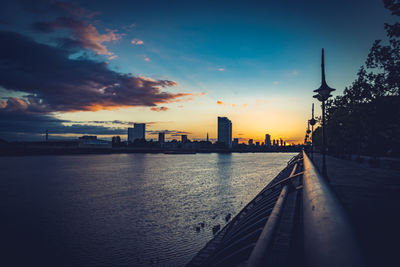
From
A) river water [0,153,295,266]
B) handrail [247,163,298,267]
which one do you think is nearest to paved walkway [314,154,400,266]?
handrail [247,163,298,267]

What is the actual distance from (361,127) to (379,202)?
3005 cm

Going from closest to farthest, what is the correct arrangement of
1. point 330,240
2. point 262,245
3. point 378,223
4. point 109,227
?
point 330,240, point 262,245, point 378,223, point 109,227

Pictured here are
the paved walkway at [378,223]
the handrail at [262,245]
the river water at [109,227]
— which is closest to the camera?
the handrail at [262,245]

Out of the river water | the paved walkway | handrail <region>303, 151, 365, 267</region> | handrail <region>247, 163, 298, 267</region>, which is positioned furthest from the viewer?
the river water

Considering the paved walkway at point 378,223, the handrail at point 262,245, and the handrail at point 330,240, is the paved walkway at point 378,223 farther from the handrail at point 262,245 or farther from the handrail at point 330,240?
the handrail at point 262,245

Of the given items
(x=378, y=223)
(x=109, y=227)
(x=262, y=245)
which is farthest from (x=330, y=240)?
(x=109, y=227)

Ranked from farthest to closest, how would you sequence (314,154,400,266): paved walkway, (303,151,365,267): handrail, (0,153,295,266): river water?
(0,153,295,266): river water, (314,154,400,266): paved walkway, (303,151,365,267): handrail

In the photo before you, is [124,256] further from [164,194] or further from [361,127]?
[361,127]

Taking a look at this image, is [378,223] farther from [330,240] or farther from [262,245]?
[330,240]

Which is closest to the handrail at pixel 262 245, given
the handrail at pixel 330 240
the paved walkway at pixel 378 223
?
the handrail at pixel 330 240

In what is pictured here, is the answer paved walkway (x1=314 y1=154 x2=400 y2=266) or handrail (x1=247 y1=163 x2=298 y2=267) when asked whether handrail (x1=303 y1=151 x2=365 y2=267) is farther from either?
handrail (x1=247 y1=163 x2=298 y2=267)

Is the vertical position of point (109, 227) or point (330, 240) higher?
point (330, 240)

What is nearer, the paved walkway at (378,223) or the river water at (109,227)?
the paved walkway at (378,223)

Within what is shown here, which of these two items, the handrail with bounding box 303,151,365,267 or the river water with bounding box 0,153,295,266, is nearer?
the handrail with bounding box 303,151,365,267
